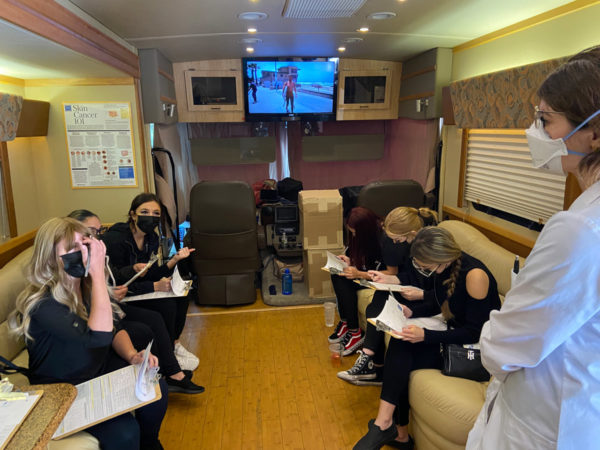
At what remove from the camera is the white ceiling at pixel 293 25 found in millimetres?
2678

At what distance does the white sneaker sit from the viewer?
10.2 ft

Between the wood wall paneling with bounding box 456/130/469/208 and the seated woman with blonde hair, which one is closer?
the seated woman with blonde hair

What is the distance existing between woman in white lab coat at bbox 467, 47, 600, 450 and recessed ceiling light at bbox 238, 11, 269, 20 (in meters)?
2.29

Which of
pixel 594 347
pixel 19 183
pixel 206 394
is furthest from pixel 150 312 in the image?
pixel 594 347

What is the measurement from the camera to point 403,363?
2256 mm

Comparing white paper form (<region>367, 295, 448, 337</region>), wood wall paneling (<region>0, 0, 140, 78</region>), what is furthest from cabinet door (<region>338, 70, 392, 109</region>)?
white paper form (<region>367, 295, 448, 337</region>)

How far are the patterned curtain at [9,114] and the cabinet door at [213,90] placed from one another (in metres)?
2.19

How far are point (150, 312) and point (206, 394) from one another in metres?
0.65

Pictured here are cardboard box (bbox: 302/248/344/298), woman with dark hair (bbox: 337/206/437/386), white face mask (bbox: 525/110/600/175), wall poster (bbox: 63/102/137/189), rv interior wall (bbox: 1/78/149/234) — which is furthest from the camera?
cardboard box (bbox: 302/248/344/298)

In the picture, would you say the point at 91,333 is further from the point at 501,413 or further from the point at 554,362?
the point at 554,362

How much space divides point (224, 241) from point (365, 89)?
261 centimetres

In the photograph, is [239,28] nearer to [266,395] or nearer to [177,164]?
[177,164]

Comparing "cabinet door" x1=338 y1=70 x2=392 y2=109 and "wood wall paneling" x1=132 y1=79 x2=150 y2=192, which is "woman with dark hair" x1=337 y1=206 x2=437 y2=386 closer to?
"wood wall paneling" x1=132 y1=79 x2=150 y2=192

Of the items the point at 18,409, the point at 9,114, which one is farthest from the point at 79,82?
the point at 18,409
